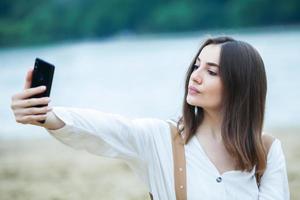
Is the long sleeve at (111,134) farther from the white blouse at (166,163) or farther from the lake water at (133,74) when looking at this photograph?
the lake water at (133,74)

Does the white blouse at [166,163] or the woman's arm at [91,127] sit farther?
the white blouse at [166,163]

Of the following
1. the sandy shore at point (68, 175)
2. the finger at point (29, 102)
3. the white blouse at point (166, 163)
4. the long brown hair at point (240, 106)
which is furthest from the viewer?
the sandy shore at point (68, 175)

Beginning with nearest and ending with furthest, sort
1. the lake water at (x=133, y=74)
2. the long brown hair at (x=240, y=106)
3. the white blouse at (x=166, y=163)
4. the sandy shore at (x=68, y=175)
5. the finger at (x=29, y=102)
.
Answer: the finger at (x=29, y=102)
the white blouse at (x=166, y=163)
the long brown hair at (x=240, y=106)
the sandy shore at (x=68, y=175)
the lake water at (x=133, y=74)

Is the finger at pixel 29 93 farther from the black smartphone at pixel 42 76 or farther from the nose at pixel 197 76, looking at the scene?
the nose at pixel 197 76

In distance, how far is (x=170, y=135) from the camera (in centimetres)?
194

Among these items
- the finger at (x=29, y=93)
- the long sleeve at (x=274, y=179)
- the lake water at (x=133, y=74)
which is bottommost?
the lake water at (x=133, y=74)

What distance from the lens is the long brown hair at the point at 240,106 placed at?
192 cm

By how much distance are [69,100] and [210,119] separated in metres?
A: 8.59

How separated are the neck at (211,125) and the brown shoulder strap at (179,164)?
0.09 metres

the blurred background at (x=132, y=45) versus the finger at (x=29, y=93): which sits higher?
the finger at (x=29, y=93)

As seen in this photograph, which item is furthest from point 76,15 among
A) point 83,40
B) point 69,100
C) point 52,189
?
point 52,189

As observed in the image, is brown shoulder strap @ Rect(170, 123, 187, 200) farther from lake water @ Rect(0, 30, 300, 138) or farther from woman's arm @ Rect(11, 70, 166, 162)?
lake water @ Rect(0, 30, 300, 138)

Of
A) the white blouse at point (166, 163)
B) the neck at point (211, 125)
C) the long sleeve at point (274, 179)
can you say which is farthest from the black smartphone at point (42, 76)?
the long sleeve at point (274, 179)

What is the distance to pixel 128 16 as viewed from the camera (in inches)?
578
